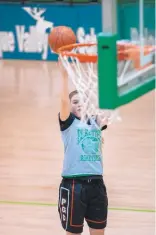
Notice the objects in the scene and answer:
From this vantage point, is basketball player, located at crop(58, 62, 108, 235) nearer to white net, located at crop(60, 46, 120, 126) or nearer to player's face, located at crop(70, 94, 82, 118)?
player's face, located at crop(70, 94, 82, 118)

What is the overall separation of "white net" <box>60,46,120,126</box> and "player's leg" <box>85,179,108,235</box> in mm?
535

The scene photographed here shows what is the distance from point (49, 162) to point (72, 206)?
3189 mm

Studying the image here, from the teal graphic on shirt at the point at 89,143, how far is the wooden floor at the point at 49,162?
1353 millimetres

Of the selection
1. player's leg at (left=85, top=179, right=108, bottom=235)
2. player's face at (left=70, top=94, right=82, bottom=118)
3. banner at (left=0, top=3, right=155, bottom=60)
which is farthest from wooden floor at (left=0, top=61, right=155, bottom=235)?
banner at (left=0, top=3, right=155, bottom=60)

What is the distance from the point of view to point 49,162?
27.3 ft

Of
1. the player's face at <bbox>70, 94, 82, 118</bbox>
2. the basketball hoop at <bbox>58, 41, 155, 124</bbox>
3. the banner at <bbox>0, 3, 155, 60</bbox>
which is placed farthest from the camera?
the banner at <bbox>0, 3, 155, 60</bbox>

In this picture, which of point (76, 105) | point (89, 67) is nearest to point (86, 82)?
point (89, 67)

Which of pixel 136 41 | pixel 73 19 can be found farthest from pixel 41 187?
pixel 73 19

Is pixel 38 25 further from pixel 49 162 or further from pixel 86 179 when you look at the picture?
pixel 86 179

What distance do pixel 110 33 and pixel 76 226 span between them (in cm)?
182

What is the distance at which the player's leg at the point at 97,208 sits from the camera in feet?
17.0

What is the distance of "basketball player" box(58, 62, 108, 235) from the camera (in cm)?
516

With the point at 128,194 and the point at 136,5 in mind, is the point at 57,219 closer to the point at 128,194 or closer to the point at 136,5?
the point at 128,194

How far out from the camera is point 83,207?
5.18m
